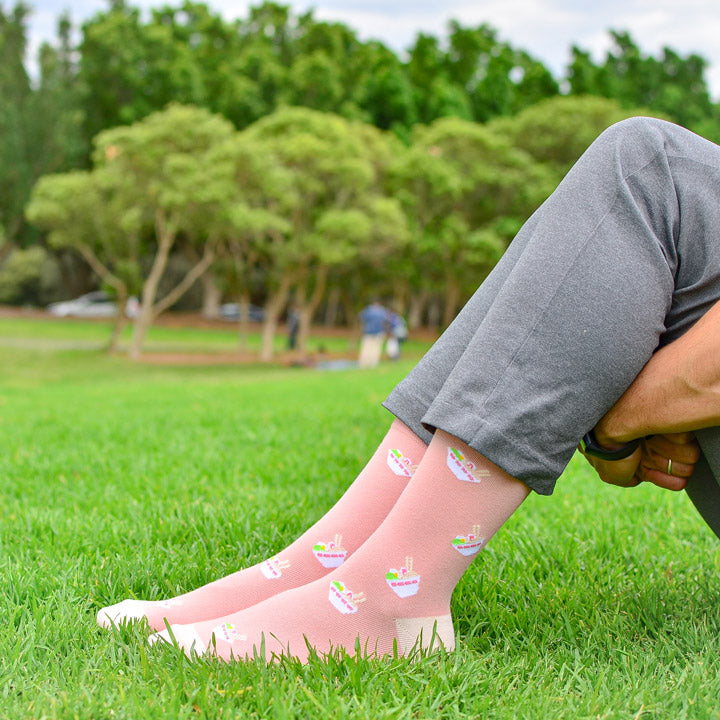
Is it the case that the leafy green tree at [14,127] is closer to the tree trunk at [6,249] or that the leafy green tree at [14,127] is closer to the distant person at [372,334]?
the tree trunk at [6,249]

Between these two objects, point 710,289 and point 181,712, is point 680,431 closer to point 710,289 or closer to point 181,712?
point 710,289

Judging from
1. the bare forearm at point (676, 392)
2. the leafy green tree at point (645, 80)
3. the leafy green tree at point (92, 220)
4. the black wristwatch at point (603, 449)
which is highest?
the leafy green tree at point (645, 80)

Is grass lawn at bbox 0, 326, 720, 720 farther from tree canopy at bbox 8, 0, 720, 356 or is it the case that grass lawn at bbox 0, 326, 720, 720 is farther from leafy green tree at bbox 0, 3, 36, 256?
leafy green tree at bbox 0, 3, 36, 256

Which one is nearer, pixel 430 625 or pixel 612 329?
pixel 612 329

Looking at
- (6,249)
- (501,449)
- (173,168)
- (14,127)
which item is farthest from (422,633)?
(6,249)

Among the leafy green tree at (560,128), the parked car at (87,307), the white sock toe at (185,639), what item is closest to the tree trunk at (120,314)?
the leafy green tree at (560,128)

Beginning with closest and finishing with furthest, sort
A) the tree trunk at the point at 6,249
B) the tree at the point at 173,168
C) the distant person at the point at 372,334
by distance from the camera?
the tree at the point at 173,168 → the distant person at the point at 372,334 → the tree trunk at the point at 6,249

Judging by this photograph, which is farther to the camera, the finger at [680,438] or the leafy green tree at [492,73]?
the leafy green tree at [492,73]

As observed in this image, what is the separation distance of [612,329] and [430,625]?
0.57 m

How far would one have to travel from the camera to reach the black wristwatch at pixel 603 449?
119 centimetres

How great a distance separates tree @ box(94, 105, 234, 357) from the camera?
1708 centimetres

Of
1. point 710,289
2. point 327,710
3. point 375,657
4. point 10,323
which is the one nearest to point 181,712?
point 327,710

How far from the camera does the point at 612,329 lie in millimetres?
1091

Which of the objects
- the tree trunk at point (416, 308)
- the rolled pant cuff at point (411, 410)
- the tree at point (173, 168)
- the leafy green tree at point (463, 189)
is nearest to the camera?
the rolled pant cuff at point (411, 410)
